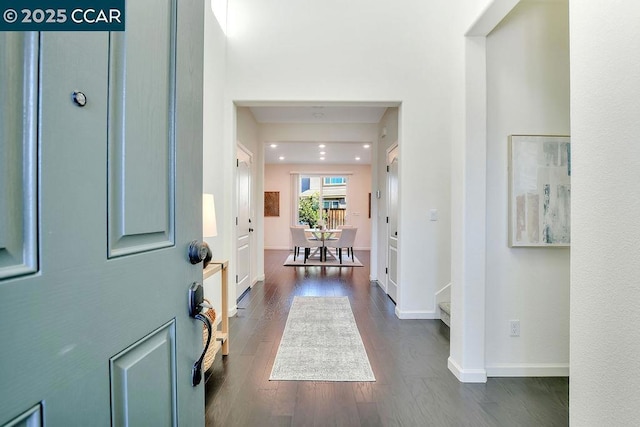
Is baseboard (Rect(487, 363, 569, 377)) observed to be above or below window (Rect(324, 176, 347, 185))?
below

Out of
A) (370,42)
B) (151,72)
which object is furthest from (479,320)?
(370,42)

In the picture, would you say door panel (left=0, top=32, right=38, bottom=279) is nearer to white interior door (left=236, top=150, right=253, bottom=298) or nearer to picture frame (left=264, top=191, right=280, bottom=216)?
white interior door (left=236, top=150, right=253, bottom=298)

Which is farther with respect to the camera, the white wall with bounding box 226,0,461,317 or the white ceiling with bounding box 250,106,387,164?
the white ceiling with bounding box 250,106,387,164

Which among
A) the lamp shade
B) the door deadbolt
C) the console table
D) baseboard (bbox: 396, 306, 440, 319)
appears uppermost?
the door deadbolt

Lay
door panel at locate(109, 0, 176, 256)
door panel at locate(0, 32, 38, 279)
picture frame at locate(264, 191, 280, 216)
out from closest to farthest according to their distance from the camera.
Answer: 1. door panel at locate(0, 32, 38, 279)
2. door panel at locate(109, 0, 176, 256)
3. picture frame at locate(264, 191, 280, 216)

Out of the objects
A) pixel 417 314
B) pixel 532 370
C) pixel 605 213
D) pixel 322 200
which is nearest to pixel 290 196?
pixel 322 200

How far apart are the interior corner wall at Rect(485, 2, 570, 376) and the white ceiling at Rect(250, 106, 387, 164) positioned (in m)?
2.12

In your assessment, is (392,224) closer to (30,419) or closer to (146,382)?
(146,382)

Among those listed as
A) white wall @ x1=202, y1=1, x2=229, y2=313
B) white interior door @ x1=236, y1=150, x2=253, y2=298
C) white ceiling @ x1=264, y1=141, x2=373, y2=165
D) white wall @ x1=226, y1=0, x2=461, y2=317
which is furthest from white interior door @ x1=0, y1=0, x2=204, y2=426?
white ceiling @ x1=264, y1=141, x2=373, y2=165

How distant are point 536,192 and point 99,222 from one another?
266 cm

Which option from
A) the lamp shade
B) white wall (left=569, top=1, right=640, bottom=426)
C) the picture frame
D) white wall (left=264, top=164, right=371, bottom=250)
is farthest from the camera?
the picture frame

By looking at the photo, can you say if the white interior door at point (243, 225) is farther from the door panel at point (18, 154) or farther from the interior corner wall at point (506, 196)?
the door panel at point (18, 154)

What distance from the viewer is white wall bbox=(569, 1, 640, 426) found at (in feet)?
3.29

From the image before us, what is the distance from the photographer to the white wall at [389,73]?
3.47m
